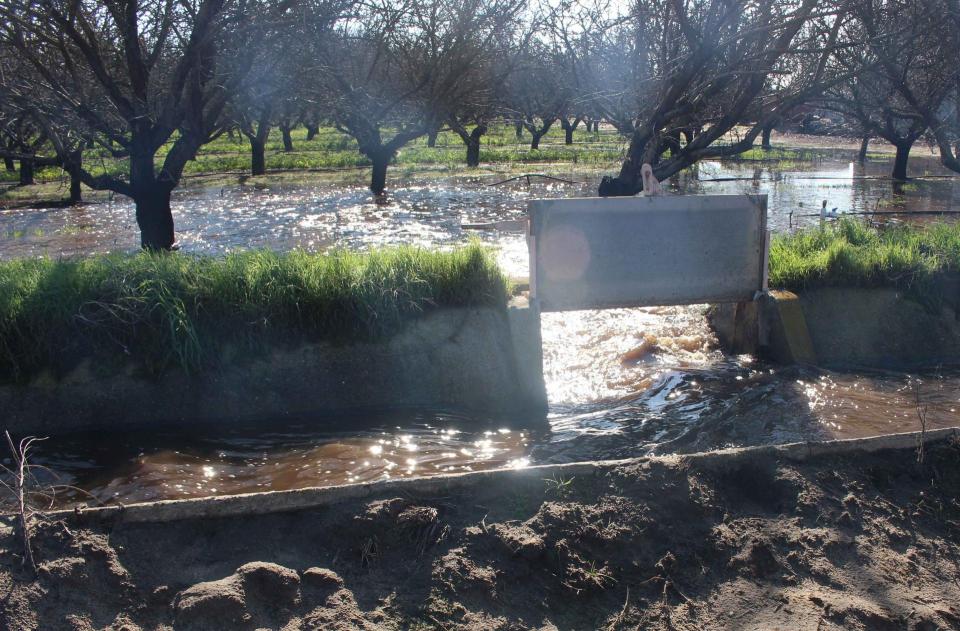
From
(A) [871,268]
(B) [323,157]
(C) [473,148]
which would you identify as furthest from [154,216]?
(B) [323,157]

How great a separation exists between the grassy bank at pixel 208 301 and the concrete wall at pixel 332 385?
0.43ft

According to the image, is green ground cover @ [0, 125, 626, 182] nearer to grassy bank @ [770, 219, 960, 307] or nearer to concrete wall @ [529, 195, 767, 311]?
grassy bank @ [770, 219, 960, 307]

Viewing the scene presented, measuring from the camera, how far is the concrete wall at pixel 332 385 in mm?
6160

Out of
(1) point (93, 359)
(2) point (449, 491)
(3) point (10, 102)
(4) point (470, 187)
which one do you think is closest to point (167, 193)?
(3) point (10, 102)

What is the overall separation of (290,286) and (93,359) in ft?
5.03

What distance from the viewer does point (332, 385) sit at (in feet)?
21.5

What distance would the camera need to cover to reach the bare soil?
130 inches

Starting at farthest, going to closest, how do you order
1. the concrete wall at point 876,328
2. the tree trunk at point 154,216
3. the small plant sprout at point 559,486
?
the tree trunk at point 154,216
the concrete wall at point 876,328
the small plant sprout at point 559,486

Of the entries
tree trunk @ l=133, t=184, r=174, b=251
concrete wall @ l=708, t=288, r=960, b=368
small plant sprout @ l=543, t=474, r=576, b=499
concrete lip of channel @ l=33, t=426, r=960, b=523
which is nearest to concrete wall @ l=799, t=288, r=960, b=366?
concrete wall @ l=708, t=288, r=960, b=368

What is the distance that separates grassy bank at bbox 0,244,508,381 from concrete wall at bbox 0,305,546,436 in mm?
131

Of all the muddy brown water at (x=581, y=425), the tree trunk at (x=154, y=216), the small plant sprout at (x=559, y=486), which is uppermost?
the tree trunk at (x=154, y=216)

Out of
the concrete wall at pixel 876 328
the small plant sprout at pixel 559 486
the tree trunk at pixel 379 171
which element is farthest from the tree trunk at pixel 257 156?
the small plant sprout at pixel 559 486

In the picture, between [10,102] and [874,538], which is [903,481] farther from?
[10,102]

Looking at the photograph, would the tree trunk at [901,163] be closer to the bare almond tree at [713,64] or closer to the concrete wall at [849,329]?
the bare almond tree at [713,64]
